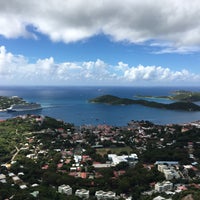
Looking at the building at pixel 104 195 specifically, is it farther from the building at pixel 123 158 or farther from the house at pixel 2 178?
the house at pixel 2 178

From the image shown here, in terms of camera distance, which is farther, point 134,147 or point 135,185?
point 134,147

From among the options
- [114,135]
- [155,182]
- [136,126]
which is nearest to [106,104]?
[136,126]

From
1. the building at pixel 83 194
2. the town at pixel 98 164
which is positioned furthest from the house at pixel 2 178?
the building at pixel 83 194

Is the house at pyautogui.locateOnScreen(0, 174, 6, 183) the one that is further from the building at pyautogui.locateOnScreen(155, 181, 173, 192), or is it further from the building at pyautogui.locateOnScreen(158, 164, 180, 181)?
the building at pyautogui.locateOnScreen(158, 164, 180, 181)

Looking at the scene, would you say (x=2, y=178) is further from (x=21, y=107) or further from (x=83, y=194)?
(x=21, y=107)

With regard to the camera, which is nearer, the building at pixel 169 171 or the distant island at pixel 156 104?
the building at pixel 169 171

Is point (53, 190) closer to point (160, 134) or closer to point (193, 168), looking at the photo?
point (193, 168)

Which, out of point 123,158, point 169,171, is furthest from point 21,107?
point 169,171
